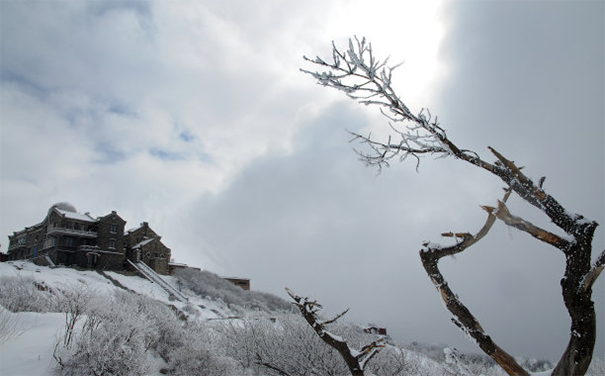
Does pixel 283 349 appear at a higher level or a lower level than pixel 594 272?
lower

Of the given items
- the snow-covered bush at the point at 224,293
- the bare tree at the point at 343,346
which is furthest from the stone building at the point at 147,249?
the bare tree at the point at 343,346

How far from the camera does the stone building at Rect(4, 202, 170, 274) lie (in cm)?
4728

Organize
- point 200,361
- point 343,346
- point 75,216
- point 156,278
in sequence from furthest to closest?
point 75,216
point 156,278
point 200,361
point 343,346

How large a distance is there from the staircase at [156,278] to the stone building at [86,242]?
146cm

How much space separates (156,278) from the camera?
48.3 metres

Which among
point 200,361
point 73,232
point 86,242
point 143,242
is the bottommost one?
point 200,361

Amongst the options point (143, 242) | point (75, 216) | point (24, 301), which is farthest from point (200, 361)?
point (75, 216)

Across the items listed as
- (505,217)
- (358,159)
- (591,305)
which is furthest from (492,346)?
(358,159)

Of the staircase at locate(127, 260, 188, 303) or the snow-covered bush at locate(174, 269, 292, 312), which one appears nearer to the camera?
the staircase at locate(127, 260, 188, 303)

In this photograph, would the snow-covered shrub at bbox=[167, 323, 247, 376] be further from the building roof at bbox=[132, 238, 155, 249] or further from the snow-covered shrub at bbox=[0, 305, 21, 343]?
the building roof at bbox=[132, 238, 155, 249]

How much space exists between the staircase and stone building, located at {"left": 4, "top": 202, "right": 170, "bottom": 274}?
1.46 metres

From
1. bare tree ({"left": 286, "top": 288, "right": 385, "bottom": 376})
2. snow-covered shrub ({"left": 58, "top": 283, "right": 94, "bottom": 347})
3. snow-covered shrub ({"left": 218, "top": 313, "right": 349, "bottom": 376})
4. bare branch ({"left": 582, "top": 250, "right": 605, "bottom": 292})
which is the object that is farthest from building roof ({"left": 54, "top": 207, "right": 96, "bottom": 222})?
bare branch ({"left": 582, "top": 250, "right": 605, "bottom": 292})

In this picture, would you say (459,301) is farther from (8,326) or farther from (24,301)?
(24,301)

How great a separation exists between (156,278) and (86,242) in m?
11.2
